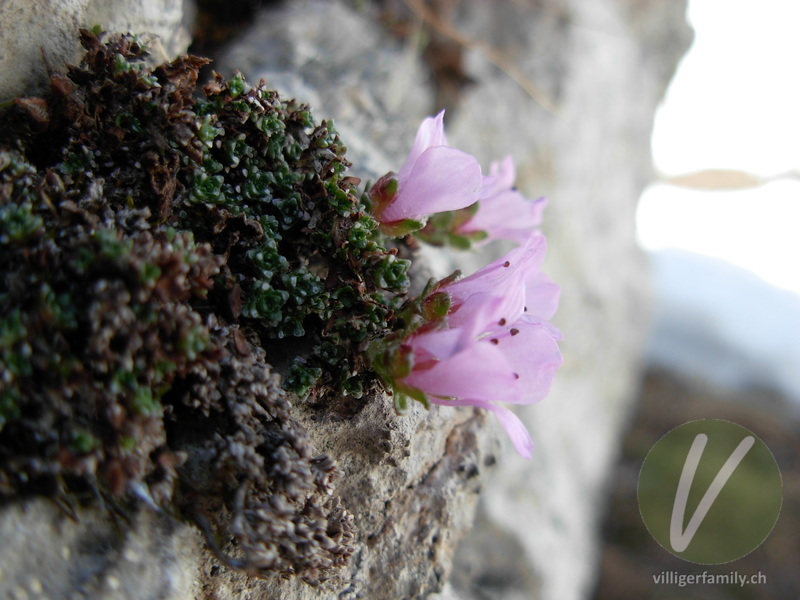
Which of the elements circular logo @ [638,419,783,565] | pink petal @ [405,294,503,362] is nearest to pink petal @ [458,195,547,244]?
pink petal @ [405,294,503,362]

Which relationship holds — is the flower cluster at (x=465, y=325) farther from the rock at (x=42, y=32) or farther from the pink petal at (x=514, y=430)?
the rock at (x=42, y=32)

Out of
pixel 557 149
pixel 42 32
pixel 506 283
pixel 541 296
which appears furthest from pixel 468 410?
pixel 557 149

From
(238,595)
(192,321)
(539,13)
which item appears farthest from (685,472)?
(192,321)

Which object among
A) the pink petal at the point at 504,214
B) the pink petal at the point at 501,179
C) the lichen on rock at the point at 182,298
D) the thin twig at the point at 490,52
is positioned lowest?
the lichen on rock at the point at 182,298

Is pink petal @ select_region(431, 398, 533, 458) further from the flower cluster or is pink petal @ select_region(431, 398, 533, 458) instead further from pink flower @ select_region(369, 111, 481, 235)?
pink flower @ select_region(369, 111, 481, 235)

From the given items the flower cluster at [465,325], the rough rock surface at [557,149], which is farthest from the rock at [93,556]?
the rough rock surface at [557,149]

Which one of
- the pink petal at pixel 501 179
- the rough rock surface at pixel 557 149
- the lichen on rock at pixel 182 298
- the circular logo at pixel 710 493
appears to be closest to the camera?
the lichen on rock at pixel 182 298

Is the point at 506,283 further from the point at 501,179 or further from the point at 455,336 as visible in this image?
the point at 501,179

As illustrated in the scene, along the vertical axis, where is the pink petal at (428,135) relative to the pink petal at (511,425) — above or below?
above
